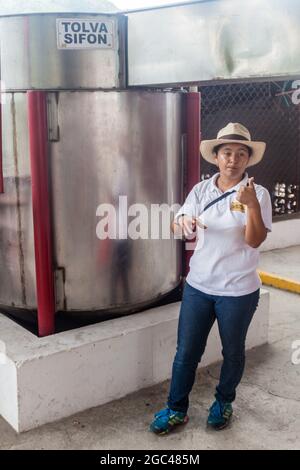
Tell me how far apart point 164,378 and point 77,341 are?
0.65m

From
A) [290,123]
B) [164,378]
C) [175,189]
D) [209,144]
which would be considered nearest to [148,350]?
[164,378]

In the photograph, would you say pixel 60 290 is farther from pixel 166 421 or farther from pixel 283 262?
pixel 283 262

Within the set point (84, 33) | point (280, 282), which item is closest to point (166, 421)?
point (84, 33)

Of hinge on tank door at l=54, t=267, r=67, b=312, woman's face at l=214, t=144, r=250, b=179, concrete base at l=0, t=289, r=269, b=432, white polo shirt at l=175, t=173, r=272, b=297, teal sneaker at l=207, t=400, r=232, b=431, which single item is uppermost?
woman's face at l=214, t=144, r=250, b=179

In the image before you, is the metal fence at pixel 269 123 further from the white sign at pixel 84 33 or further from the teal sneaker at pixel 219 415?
the teal sneaker at pixel 219 415

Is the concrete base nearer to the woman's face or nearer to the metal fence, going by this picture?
the woman's face

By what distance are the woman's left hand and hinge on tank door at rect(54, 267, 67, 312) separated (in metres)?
1.16

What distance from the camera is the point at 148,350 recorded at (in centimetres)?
308

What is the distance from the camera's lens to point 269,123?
22.1 ft

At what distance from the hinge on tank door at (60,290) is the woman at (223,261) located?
0.73 metres

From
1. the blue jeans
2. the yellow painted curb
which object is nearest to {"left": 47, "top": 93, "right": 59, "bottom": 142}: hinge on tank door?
the blue jeans

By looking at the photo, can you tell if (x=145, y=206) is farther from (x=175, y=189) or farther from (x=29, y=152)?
(x=29, y=152)

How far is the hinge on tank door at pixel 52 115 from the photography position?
2.71 meters

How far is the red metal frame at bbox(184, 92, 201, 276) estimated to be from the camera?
3.29m
